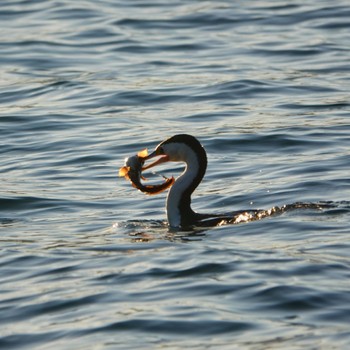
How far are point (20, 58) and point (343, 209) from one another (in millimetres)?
11741

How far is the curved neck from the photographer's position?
13.1 m

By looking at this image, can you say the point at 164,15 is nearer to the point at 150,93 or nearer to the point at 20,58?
the point at 20,58

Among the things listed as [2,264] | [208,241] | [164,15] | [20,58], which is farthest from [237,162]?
[164,15]

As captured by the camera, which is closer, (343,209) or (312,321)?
(312,321)

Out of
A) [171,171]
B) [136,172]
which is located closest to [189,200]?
[136,172]

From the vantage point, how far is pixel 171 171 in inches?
635

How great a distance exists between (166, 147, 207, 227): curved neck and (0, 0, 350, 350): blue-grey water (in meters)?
0.23

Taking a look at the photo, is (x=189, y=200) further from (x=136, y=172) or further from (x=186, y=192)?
(x=136, y=172)

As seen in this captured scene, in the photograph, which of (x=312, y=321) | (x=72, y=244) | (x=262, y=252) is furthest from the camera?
(x=72, y=244)

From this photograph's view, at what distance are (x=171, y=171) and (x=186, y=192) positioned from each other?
281 cm

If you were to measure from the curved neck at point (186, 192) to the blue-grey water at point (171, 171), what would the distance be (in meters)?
0.23

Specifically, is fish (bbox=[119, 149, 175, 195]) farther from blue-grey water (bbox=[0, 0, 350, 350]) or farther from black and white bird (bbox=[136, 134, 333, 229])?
blue-grey water (bbox=[0, 0, 350, 350])

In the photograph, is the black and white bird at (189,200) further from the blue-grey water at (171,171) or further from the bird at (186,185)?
the blue-grey water at (171,171)

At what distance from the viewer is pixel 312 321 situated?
9.38 meters
